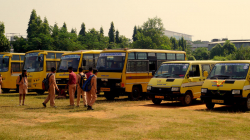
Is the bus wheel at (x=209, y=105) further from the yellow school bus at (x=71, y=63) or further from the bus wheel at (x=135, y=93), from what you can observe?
the yellow school bus at (x=71, y=63)

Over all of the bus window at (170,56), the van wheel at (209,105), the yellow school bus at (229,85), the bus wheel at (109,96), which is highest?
the bus window at (170,56)

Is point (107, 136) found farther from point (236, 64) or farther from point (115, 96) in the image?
point (115, 96)

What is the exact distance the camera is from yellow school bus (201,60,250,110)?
1305 cm

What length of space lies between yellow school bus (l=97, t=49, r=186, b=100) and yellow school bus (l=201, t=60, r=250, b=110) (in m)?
4.23

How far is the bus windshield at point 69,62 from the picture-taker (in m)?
21.6

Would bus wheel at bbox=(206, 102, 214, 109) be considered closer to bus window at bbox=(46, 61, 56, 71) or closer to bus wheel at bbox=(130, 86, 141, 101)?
bus wheel at bbox=(130, 86, 141, 101)

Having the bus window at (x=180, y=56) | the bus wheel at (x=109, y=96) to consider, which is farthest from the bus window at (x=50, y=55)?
the bus window at (x=180, y=56)

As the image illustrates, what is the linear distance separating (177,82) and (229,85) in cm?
270

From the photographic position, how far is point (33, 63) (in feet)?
79.0

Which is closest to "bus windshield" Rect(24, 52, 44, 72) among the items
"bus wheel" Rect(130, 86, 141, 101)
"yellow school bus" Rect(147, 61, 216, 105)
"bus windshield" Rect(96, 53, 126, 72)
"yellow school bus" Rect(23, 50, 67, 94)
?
"yellow school bus" Rect(23, 50, 67, 94)

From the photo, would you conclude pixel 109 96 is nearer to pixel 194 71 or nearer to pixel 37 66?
pixel 194 71

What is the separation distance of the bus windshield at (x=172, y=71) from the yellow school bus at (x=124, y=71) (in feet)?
4.17

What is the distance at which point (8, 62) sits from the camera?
2619 cm

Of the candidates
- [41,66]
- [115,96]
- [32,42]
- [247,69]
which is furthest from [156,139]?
[32,42]
